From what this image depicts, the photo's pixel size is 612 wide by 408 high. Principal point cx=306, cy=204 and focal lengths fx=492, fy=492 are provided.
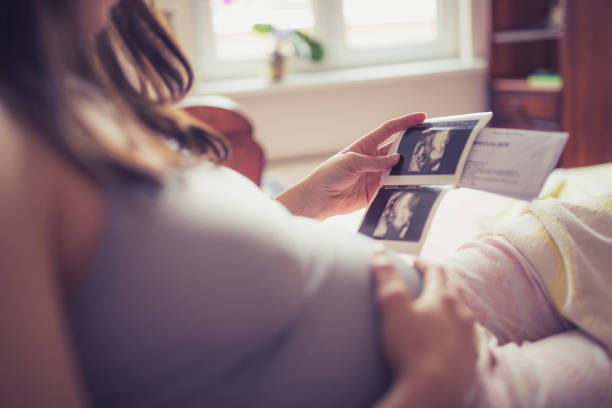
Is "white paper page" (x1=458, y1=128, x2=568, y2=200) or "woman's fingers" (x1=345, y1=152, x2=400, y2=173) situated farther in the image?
"woman's fingers" (x1=345, y1=152, x2=400, y2=173)

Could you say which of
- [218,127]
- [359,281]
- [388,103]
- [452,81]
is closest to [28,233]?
[359,281]

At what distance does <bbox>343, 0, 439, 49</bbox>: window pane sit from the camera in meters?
2.70

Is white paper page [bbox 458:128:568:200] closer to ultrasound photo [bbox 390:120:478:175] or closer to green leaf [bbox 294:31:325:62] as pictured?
ultrasound photo [bbox 390:120:478:175]

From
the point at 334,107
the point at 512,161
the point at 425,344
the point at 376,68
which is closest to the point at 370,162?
the point at 512,161

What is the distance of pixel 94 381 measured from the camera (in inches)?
17.2

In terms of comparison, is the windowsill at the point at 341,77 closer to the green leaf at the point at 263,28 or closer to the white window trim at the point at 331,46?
the white window trim at the point at 331,46

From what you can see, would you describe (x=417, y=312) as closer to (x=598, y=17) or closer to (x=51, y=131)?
(x=51, y=131)

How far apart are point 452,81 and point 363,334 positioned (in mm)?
2380

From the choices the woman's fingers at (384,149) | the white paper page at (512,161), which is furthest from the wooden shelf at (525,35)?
the white paper page at (512,161)

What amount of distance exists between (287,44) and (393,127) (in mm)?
1834

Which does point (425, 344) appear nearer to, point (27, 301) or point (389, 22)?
point (27, 301)

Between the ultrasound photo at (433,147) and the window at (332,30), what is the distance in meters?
1.88

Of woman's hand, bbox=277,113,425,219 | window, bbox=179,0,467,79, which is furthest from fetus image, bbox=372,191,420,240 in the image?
window, bbox=179,0,467,79

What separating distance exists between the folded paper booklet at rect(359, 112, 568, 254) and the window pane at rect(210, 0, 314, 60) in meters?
1.93
